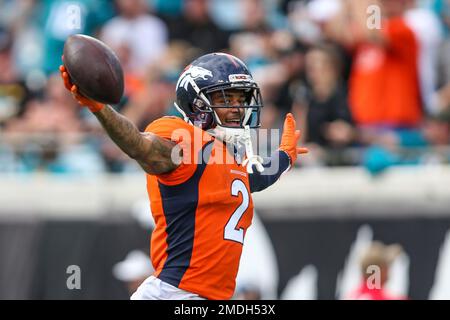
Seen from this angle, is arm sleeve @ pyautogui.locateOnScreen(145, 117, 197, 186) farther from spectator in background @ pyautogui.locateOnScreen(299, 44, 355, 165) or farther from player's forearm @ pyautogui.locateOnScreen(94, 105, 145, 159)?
spectator in background @ pyautogui.locateOnScreen(299, 44, 355, 165)

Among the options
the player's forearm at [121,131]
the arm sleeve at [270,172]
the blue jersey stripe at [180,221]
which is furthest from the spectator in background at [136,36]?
the player's forearm at [121,131]

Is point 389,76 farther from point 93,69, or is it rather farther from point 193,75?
point 93,69

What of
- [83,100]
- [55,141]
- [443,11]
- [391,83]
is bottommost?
[83,100]

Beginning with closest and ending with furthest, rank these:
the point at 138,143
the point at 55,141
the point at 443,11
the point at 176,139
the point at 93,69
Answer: the point at 93,69 < the point at 138,143 < the point at 176,139 < the point at 55,141 < the point at 443,11

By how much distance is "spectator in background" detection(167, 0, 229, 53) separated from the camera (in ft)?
36.9

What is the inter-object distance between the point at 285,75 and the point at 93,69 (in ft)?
17.2

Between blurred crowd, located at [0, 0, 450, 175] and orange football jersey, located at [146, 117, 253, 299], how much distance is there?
3.51 m

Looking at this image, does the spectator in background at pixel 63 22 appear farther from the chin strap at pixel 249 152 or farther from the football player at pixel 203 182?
the chin strap at pixel 249 152

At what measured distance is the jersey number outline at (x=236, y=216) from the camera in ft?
19.2

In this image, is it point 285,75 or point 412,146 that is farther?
point 285,75

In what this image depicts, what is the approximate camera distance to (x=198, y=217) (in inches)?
228

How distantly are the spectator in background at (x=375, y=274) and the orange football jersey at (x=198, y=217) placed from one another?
105 inches

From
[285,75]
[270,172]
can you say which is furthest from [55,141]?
[270,172]
